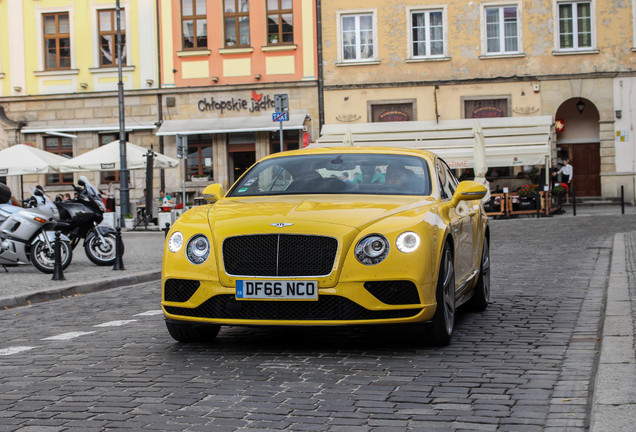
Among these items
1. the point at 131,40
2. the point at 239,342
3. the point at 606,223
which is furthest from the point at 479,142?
the point at 239,342

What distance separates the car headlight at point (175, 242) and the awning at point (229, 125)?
27.1m

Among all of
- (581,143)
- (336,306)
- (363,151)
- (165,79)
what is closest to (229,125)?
(165,79)

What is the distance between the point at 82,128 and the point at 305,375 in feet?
103

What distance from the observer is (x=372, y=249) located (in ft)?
20.4

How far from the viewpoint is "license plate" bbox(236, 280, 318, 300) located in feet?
20.2

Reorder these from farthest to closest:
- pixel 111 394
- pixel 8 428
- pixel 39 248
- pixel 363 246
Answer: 1. pixel 39 248
2. pixel 363 246
3. pixel 111 394
4. pixel 8 428

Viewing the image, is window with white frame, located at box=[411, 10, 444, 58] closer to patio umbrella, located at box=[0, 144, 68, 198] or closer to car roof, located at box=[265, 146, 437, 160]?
patio umbrella, located at box=[0, 144, 68, 198]

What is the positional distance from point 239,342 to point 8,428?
2.67m

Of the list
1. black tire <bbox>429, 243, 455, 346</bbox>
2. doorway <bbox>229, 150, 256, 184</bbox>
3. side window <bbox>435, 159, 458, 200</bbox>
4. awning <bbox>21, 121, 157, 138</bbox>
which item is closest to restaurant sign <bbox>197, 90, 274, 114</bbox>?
doorway <bbox>229, 150, 256, 184</bbox>

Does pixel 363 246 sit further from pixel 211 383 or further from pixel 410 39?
pixel 410 39

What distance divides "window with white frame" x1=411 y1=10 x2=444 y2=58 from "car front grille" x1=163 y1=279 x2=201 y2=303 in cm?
2902

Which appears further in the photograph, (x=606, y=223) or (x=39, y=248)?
(x=606, y=223)

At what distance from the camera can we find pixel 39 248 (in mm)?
14172

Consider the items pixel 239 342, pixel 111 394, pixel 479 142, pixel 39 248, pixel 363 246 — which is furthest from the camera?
pixel 479 142
